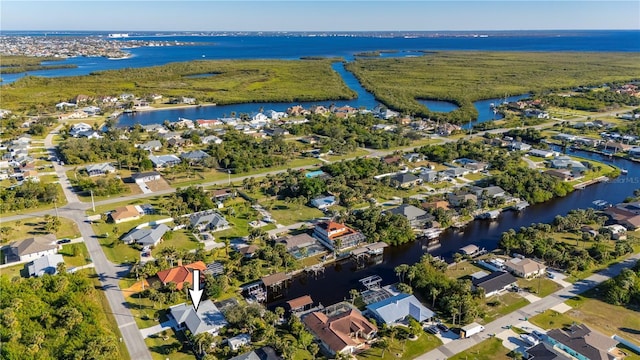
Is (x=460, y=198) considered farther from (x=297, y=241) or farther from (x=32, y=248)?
(x=32, y=248)

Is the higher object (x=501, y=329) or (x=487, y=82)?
(x=487, y=82)

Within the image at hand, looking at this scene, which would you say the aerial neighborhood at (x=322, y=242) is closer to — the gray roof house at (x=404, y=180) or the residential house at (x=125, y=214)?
the residential house at (x=125, y=214)

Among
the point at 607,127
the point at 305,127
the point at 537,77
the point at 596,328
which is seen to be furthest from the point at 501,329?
the point at 537,77

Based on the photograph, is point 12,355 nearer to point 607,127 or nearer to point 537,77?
point 607,127

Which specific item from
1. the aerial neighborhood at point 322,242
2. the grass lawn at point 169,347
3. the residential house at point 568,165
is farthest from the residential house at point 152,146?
the residential house at point 568,165

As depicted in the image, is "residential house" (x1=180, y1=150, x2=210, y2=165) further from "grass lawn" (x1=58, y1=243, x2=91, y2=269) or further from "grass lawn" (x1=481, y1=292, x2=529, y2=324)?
"grass lawn" (x1=481, y1=292, x2=529, y2=324)
